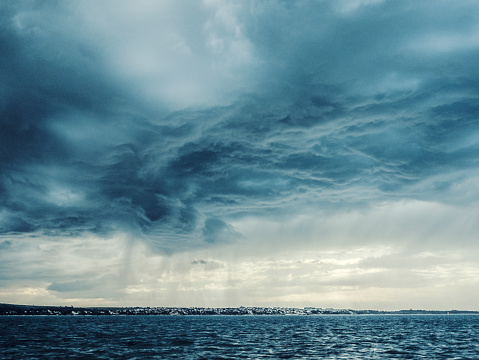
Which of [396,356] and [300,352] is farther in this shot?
[300,352]

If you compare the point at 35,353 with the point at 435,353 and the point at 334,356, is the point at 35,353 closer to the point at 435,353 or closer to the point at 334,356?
the point at 334,356

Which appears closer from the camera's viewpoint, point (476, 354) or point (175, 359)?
point (175, 359)

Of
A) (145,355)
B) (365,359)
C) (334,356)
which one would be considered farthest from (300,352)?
(145,355)

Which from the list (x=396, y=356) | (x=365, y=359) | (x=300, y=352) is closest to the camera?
(x=365, y=359)

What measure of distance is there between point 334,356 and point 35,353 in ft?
170

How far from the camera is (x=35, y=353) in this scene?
A: 68812 millimetres

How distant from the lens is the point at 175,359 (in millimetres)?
60250

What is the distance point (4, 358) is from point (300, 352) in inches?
1901

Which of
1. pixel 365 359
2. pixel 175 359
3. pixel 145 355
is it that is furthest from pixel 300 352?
pixel 145 355

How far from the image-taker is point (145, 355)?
65.1 metres

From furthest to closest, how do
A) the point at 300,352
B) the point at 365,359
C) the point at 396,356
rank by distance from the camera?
the point at 300,352
the point at 396,356
the point at 365,359

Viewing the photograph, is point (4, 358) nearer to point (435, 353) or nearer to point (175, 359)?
point (175, 359)

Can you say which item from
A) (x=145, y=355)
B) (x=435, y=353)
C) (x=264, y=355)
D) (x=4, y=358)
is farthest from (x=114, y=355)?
(x=435, y=353)

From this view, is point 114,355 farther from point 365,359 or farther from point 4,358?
point 365,359
